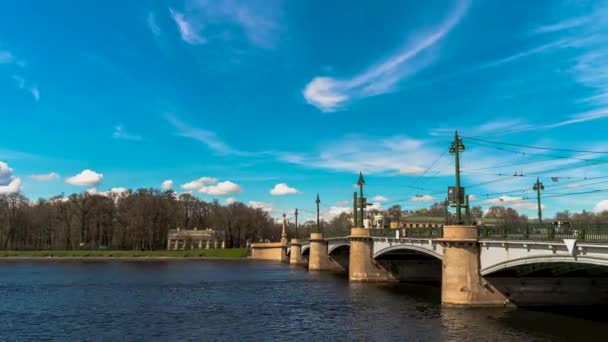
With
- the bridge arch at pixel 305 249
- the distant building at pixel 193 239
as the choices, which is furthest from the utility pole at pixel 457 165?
the distant building at pixel 193 239

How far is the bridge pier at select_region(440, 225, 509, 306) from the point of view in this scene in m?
33.2

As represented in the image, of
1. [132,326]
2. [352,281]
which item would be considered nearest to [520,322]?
[132,326]

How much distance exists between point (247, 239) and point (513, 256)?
Answer: 126048 millimetres

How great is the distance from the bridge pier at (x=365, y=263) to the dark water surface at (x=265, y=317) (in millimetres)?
6804

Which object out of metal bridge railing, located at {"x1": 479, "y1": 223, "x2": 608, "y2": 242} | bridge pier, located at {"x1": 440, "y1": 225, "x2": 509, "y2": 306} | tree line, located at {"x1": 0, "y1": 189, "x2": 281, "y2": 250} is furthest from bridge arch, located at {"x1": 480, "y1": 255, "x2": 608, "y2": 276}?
tree line, located at {"x1": 0, "y1": 189, "x2": 281, "y2": 250}

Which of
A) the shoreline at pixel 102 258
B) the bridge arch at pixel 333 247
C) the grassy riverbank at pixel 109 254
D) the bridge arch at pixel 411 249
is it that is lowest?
the shoreline at pixel 102 258

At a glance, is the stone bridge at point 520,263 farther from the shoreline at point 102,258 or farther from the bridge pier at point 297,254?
the shoreline at point 102,258

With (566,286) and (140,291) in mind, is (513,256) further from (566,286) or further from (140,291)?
(140,291)

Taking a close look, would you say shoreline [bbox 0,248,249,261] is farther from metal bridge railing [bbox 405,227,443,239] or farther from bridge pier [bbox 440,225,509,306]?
bridge pier [bbox 440,225,509,306]

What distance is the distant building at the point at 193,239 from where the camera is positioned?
13750 cm

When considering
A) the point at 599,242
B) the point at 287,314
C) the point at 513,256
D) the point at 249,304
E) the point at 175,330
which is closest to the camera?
the point at 599,242

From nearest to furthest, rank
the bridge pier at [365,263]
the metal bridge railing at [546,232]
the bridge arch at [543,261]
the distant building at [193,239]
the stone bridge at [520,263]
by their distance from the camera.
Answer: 1. the bridge arch at [543,261]
2. the metal bridge railing at [546,232]
3. the stone bridge at [520,263]
4. the bridge pier at [365,263]
5. the distant building at [193,239]

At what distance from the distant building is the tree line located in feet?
7.86

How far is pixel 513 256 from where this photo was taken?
29875 millimetres
